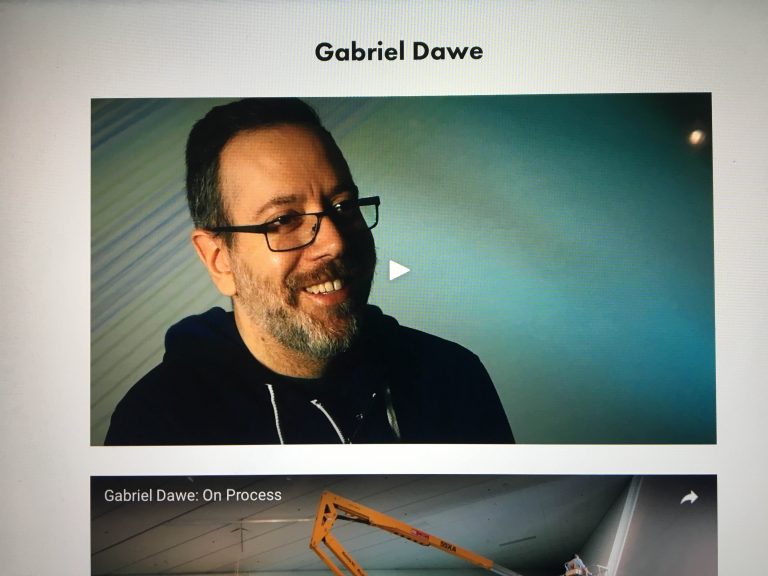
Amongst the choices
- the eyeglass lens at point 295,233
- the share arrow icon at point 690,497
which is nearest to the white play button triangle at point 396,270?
the eyeglass lens at point 295,233

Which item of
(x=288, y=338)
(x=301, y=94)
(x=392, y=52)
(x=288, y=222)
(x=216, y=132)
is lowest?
(x=288, y=338)

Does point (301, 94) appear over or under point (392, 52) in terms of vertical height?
under

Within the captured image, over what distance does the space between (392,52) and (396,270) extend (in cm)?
78

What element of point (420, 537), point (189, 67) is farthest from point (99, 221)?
point (420, 537)

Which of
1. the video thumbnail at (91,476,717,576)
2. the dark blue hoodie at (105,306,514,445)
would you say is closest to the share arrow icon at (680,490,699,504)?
the video thumbnail at (91,476,717,576)

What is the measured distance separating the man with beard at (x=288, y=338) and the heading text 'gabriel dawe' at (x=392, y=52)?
213mm

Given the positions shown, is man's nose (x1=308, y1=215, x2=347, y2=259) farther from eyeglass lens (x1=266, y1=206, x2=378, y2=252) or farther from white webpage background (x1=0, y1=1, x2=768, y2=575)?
white webpage background (x1=0, y1=1, x2=768, y2=575)

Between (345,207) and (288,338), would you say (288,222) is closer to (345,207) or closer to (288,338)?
(345,207)

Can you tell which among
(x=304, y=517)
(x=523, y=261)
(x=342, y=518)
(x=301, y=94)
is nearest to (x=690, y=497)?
(x=523, y=261)

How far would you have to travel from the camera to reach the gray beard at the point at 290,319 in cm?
233

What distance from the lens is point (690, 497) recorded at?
232 centimetres

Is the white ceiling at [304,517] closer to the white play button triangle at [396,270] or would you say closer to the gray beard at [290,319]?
the gray beard at [290,319]

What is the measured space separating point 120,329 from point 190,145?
697 millimetres

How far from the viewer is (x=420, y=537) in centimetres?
234
